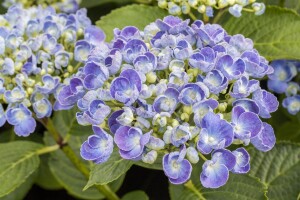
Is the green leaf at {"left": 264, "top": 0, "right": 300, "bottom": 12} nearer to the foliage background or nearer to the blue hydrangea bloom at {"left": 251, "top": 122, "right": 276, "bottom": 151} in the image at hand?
the foliage background

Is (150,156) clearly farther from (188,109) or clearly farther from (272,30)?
(272,30)

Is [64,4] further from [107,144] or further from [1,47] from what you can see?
[107,144]

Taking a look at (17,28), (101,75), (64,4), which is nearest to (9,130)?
(64,4)

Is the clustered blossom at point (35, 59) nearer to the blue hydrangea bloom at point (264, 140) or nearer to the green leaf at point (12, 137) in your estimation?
the blue hydrangea bloom at point (264, 140)

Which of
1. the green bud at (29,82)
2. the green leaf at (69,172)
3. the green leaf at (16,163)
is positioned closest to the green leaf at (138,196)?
the green leaf at (69,172)

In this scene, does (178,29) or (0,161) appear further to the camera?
(0,161)

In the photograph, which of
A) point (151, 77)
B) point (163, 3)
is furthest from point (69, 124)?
point (151, 77)
